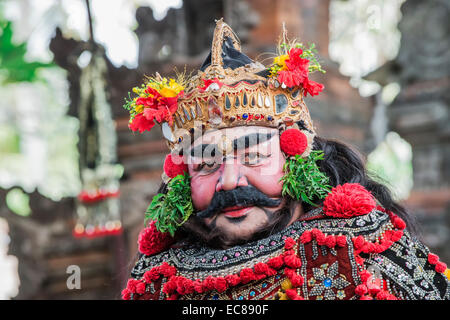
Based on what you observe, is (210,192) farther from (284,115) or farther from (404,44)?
(404,44)

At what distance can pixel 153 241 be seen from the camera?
3.29 metres

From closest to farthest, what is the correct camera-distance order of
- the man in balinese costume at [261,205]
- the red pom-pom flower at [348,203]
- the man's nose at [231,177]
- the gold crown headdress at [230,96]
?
the man in balinese costume at [261,205] < the red pom-pom flower at [348,203] < the man's nose at [231,177] < the gold crown headdress at [230,96]

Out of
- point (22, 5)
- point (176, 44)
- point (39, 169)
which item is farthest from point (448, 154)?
point (22, 5)

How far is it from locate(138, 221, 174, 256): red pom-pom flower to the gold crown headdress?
552mm

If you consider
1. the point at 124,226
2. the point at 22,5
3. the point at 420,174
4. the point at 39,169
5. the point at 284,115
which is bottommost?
the point at 39,169

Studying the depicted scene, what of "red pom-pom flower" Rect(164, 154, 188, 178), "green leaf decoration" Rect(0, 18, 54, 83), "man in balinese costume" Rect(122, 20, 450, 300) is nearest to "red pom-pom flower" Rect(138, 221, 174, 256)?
"man in balinese costume" Rect(122, 20, 450, 300)

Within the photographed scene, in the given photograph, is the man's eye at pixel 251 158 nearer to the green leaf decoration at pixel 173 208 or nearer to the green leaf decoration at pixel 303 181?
the green leaf decoration at pixel 303 181

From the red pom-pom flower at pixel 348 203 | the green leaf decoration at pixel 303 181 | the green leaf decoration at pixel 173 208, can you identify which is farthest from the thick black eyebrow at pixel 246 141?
the red pom-pom flower at pixel 348 203

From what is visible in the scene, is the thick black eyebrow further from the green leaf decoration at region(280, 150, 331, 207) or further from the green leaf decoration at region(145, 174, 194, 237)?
the green leaf decoration at region(145, 174, 194, 237)

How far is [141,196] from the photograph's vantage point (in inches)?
272

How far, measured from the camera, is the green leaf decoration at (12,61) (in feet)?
48.4

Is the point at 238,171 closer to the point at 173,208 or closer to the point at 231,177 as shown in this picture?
the point at 231,177

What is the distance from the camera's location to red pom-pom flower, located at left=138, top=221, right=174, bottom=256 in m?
3.29
